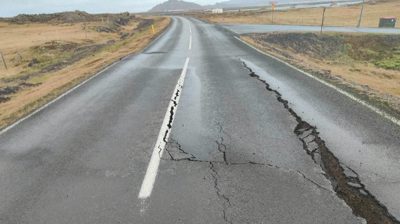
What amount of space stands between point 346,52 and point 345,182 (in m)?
18.5

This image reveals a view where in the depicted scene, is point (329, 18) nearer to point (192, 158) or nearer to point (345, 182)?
point (345, 182)

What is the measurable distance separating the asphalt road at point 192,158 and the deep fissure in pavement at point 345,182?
104 mm

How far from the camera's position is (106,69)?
443 inches

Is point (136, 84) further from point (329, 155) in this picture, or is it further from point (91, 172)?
point (329, 155)

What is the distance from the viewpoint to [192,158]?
396 cm

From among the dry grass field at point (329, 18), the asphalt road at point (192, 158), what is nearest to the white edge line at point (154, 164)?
the asphalt road at point (192, 158)

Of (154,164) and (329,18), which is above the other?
(329,18)

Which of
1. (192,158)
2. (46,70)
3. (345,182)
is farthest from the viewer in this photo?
(46,70)

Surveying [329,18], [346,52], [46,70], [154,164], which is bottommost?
[46,70]

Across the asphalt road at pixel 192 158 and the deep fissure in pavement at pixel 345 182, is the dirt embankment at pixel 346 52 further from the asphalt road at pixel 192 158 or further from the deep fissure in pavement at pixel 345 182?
the deep fissure in pavement at pixel 345 182

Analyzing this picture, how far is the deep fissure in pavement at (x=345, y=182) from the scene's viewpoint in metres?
2.76

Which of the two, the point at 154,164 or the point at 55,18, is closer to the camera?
the point at 154,164

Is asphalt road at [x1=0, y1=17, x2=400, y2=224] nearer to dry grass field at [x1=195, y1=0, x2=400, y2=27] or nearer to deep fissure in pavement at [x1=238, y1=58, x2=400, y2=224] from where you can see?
deep fissure in pavement at [x1=238, y1=58, x2=400, y2=224]

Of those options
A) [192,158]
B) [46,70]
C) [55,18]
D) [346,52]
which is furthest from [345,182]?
[55,18]
